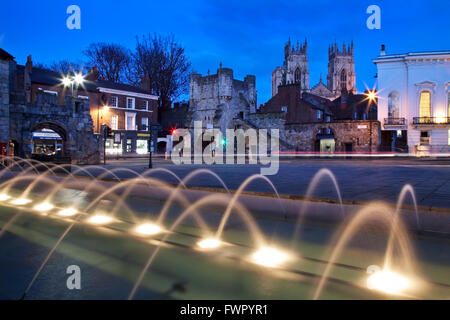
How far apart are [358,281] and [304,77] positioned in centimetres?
11570

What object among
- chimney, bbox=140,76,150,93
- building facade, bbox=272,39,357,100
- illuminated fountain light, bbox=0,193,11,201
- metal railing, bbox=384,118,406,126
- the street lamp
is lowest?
illuminated fountain light, bbox=0,193,11,201

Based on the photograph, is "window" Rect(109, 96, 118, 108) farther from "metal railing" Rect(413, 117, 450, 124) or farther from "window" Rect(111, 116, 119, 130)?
"metal railing" Rect(413, 117, 450, 124)

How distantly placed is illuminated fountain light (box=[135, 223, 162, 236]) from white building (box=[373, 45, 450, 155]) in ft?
126

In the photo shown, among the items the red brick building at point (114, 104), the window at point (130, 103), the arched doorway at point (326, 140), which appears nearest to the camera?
the red brick building at point (114, 104)

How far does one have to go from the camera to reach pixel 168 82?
200ft

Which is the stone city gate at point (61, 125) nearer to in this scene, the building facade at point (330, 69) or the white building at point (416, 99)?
the white building at point (416, 99)

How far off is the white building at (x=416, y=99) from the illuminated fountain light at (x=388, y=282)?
3868cm

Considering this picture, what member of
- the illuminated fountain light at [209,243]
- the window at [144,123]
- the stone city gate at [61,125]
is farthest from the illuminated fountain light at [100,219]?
the window at [144,123]

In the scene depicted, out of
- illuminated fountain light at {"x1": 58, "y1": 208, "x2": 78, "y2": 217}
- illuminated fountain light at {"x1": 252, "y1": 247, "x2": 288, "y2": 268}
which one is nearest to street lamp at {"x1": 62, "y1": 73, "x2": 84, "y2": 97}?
illuminated fountain light at {"x1": 58, "y1": 208, "x2": 78, "y2": 217}

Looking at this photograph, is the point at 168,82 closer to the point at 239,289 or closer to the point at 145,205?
the point at 145,205

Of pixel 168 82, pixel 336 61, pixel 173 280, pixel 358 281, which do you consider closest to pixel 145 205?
pixel 173 280

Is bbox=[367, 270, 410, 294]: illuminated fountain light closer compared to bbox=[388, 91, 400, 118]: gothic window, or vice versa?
bbox=[367, 270, 410, 294]: illuminated fountain light

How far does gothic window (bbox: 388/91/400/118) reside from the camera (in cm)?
3972

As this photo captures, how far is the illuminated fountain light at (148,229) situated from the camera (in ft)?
20.3
